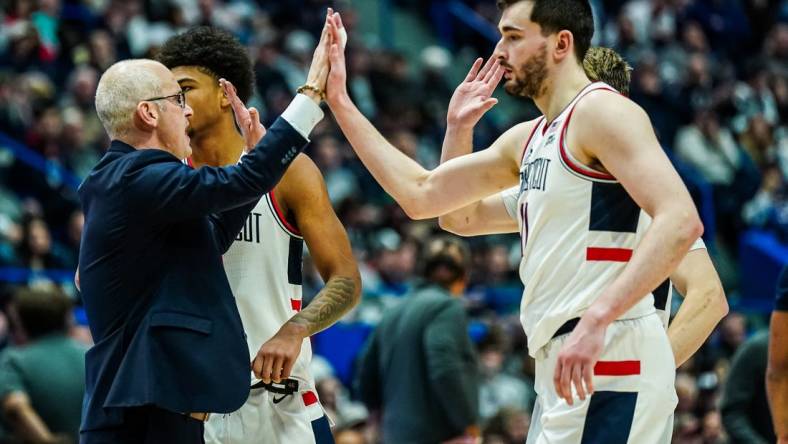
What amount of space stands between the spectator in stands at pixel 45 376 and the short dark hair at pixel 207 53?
7.29 feet

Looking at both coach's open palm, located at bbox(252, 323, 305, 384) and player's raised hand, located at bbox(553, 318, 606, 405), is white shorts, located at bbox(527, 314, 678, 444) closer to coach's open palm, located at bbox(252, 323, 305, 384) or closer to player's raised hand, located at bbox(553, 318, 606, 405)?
player's raised hand, located at bbox(553, 318, 606, 405)

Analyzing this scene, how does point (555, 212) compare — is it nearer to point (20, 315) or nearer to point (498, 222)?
point (498, 222)

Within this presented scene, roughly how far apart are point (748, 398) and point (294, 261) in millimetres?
3456

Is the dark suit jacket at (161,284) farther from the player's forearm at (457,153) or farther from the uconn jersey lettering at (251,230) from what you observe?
the player's forearm at (457,153)

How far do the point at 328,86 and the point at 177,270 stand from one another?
1.02 meters

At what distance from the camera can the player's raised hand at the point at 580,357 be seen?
14.2ft

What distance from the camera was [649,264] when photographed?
4.36 m

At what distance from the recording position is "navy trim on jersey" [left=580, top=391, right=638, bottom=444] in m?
4.64

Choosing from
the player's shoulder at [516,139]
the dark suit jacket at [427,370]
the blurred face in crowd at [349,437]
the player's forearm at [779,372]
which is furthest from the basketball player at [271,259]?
the blurred face in crowd at [349,437]

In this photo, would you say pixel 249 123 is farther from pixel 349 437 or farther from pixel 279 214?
pixel 349 437

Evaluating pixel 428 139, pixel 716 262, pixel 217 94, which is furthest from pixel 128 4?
pixel 217 94

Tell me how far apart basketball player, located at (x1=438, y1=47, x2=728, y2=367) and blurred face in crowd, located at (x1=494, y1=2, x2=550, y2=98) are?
0.39 m

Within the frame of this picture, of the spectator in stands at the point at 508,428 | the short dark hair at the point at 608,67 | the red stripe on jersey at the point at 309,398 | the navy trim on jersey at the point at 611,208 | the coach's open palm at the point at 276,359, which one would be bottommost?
the spectator in stands at the point at 508,428

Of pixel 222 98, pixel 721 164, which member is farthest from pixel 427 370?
pixel 721 164
